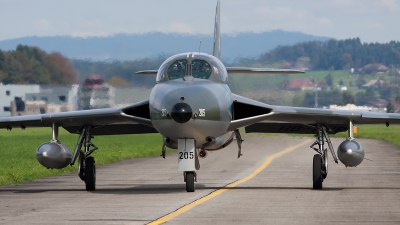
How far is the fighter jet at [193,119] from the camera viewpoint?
15.8 m

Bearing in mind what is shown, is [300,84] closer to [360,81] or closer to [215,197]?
[360,81]

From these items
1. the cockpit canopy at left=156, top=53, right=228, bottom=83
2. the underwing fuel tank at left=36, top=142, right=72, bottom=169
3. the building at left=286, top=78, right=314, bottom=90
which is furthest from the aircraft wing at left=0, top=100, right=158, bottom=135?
the building at left=286, top=78, right=314, bottom=90

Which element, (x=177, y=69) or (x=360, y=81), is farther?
(x=360, y=81)

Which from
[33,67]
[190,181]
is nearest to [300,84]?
[33,67]

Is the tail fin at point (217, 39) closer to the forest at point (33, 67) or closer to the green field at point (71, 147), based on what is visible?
the green field at point (71, 147)

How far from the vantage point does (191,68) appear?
16938 millimetres

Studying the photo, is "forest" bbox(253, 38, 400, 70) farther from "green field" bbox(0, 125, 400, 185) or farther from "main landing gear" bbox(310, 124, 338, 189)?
"main landing gear" bbox(310, 124, 338, 189)

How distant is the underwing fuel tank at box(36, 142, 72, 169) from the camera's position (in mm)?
17906

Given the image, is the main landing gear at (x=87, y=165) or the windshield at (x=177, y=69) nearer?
the windshield at (x=177, y=69)

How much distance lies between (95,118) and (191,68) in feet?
8.32

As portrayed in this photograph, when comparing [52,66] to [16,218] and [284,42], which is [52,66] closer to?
[284,42]

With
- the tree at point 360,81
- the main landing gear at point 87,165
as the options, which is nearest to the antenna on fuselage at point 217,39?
the main landing gear at point 87,165

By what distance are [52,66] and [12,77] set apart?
8.93 ft

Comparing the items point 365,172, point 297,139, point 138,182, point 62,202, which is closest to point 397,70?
point 297,139
